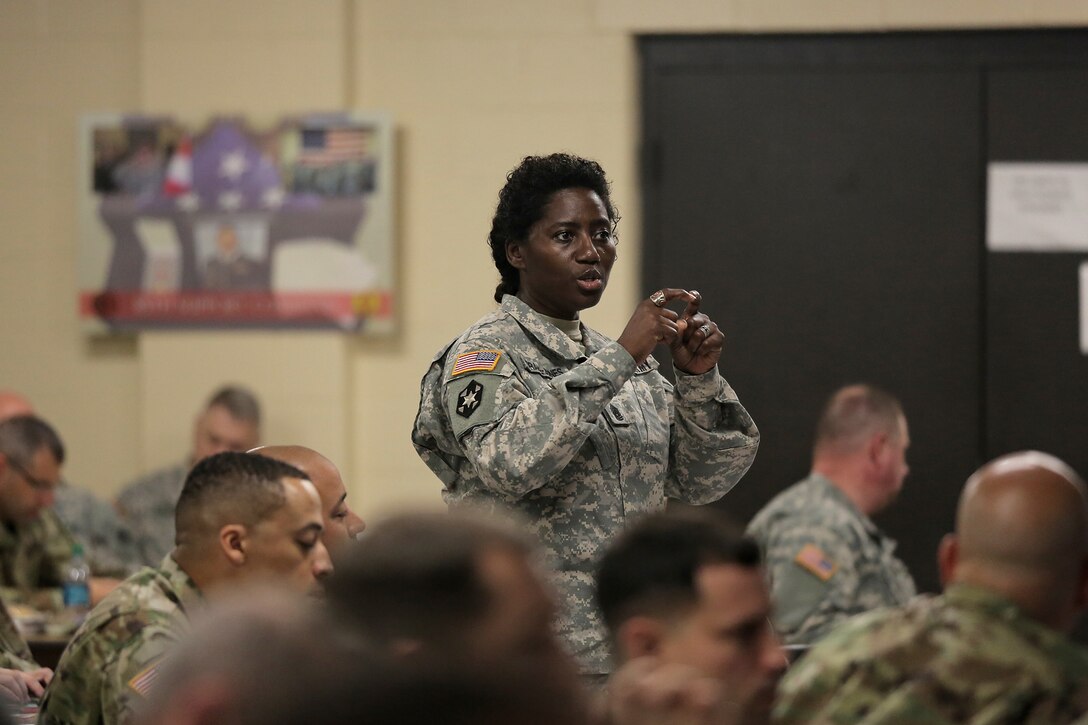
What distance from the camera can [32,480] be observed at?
14.3 ft

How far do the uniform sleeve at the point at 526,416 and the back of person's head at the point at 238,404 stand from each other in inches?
99.8

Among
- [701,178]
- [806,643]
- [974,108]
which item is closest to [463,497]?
[806,643]

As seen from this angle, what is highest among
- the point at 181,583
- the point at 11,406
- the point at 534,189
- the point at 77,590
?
the point at 534,189

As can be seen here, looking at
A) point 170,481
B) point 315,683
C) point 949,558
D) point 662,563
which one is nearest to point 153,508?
point 170,481

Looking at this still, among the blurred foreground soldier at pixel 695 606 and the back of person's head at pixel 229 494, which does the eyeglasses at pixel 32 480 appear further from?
the blurred foreground soldier at pixel 695 606

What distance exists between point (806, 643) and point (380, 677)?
9.58ft

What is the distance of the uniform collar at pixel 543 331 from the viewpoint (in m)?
2.53

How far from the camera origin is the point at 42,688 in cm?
276

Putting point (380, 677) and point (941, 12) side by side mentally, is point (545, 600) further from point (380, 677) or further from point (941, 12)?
point (941, 12)

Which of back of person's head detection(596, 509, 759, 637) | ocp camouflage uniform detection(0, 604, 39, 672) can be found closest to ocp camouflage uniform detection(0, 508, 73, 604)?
ocp camouflage uniform detection(0, 604, 39, 672)

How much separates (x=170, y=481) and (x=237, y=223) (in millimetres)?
895

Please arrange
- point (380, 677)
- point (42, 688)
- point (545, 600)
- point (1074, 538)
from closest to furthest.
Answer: point (380, 677)
point (545, 600)
point (1074, 538)
point (42, 688)

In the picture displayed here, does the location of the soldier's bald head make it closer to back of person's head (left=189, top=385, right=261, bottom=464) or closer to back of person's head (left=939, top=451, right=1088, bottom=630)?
back of person's head (left=939, top=451, right=1088, bottom=630)

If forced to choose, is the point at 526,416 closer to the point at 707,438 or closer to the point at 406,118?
the point at 707,438
